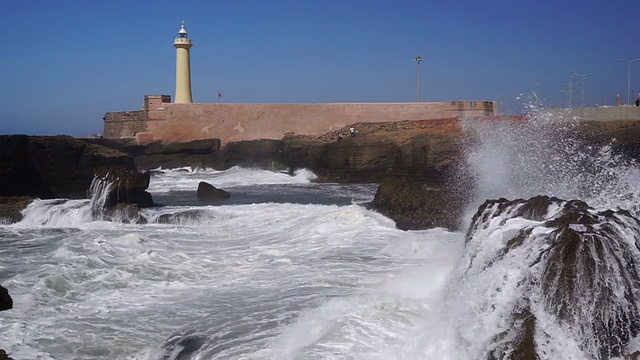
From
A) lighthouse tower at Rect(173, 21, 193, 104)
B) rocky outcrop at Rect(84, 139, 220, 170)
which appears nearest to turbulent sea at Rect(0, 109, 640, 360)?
rocky outcrop at Rect(84, 139, 220, 170)

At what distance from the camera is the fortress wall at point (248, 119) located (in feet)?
82.9

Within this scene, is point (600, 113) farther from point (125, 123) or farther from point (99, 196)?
point (125, 123)

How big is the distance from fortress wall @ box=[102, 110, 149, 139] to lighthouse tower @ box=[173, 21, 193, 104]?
2053 mm

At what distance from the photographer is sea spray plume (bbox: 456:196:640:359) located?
3.94 m

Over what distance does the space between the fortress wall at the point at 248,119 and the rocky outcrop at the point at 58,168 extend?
35.8 ft

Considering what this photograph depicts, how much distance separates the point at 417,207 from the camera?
10000mm

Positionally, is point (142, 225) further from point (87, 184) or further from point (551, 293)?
point (551, 293)

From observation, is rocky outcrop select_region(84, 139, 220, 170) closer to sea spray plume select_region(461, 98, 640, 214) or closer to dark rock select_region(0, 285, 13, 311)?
sea spray plume select_region(461, 98, 640, 214)

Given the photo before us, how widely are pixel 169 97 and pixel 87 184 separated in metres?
12.7

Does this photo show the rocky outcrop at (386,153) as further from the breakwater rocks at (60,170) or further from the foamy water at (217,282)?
the breakwater rocks at (60,170)

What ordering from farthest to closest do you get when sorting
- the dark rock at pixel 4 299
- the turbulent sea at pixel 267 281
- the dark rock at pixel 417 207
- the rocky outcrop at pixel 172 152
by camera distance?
the rocky outcrop at pixel 172 152 → the dark rock at pixel 417 207 → the turbulent sea at pixel 267 281 → the dark rock at pixel 4 299

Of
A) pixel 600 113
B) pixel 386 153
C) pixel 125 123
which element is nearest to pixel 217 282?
pixel 386 153

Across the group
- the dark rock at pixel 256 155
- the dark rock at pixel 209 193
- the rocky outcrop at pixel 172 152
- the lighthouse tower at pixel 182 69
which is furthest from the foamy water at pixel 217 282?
the lighthouse tower at pixel 182 69

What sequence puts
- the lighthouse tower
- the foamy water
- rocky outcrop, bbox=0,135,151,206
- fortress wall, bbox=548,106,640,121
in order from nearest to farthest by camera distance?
the foamy water
rocky outcrop, bbox=0,135,151,206
fortress wall, bbox=548,106,640,121
the lighthouse tower
